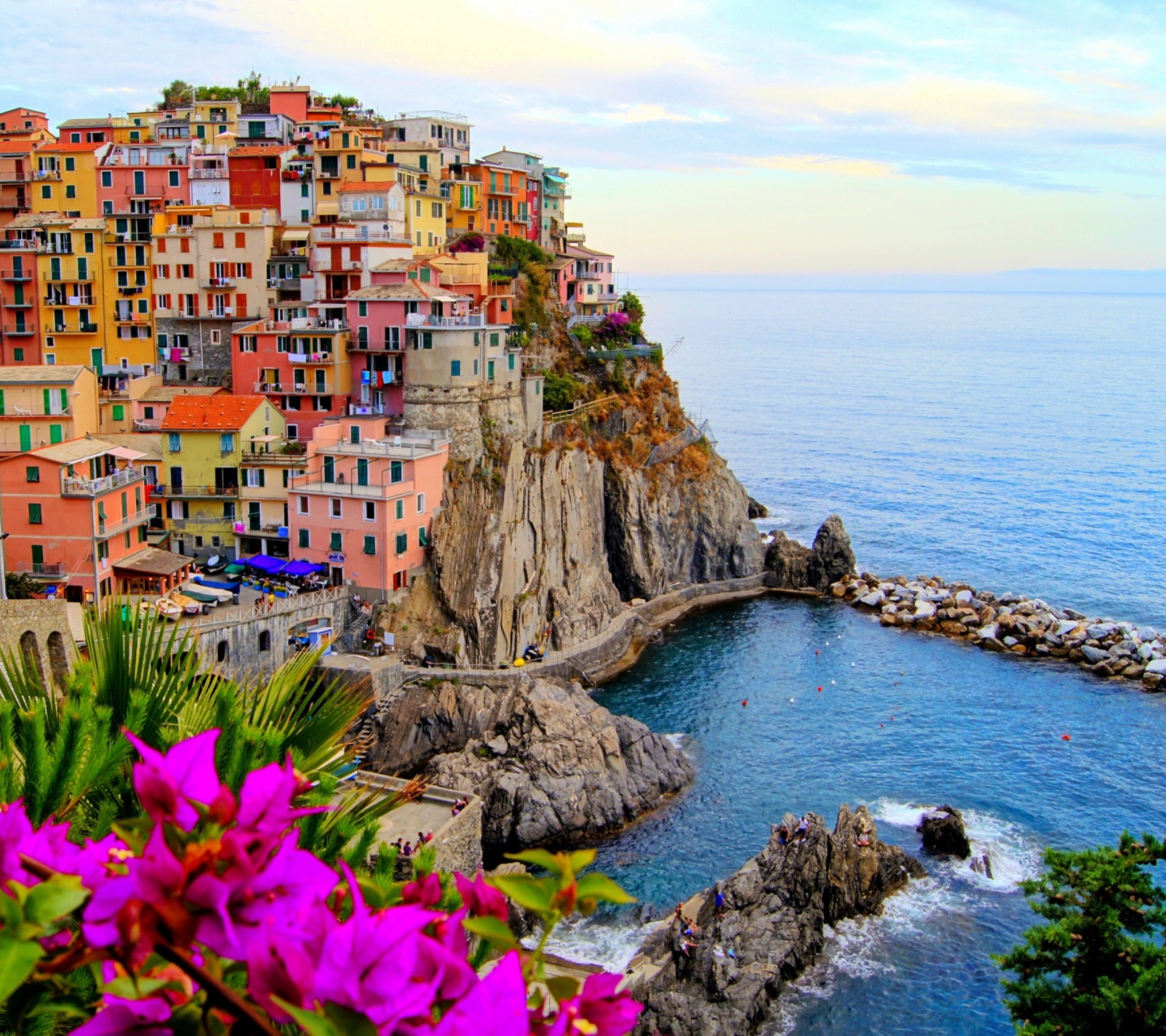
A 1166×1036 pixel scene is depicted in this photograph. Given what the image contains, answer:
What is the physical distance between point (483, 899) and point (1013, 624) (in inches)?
2492

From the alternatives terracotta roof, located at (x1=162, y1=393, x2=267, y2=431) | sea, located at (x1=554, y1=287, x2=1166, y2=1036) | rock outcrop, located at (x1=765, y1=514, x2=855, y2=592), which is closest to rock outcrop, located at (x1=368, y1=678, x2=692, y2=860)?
sea, located at (x1=554, y1=287, x2=1166, y2=1036)

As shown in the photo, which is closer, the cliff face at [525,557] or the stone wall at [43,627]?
the stone wall at [43,627]

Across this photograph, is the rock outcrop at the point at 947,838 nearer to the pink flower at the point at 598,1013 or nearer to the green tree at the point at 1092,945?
the green tree at the point at 1092,945

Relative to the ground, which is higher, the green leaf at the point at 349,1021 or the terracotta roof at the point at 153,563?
the green leaf at the point at 349,1021

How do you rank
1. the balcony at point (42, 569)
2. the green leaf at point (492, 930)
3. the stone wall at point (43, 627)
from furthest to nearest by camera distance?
the balcony at point (42, 569) < the stone wall at point (43, 627) < the green leaf at point (492, 930)

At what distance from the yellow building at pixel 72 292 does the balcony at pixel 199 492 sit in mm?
16385

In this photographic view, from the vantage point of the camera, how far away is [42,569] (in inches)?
1784

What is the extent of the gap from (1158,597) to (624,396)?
113 feet

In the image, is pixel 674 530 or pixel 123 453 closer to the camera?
pixel 123 453

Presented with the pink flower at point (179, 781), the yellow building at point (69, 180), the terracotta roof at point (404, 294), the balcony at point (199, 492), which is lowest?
the balcony at point (199, 492)

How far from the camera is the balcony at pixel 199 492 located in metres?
52.8

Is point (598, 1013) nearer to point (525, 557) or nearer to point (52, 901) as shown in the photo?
point (52, 901)

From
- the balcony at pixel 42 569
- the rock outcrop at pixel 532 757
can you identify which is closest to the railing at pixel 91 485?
the balcony at pixel 42 569

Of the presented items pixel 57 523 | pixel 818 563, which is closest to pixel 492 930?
pixel 57 523
